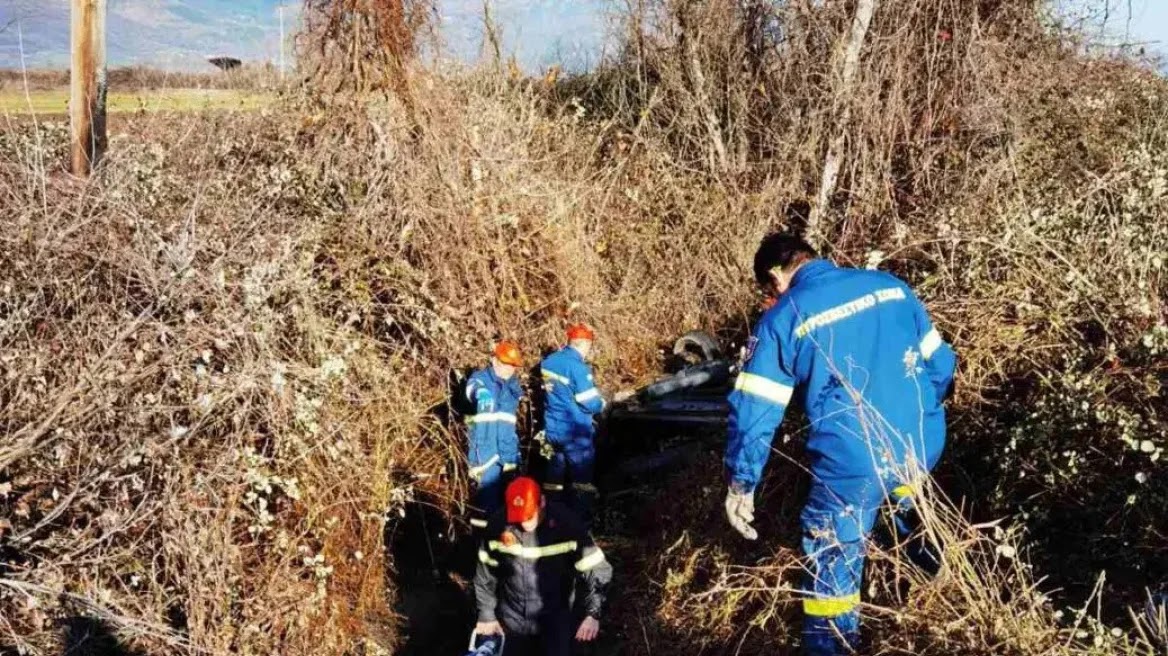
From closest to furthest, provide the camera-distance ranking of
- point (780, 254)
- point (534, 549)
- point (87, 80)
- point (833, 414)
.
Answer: point (833, 414) < point (780, 254) < point (534, 549) < point (87, 80)

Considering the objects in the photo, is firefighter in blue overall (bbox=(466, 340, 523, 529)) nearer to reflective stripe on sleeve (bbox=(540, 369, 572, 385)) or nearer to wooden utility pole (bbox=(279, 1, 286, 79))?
reflective stripe on sleeve (bbox=(540, 369, 572, 385))

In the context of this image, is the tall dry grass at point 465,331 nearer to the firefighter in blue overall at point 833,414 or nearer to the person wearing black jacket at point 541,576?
the firefighter in blue overall at point 833,414

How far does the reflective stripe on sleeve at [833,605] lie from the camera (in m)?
3.54

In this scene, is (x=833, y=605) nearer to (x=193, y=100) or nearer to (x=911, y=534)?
(x=911, y=534)

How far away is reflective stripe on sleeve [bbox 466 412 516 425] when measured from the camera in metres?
5.73

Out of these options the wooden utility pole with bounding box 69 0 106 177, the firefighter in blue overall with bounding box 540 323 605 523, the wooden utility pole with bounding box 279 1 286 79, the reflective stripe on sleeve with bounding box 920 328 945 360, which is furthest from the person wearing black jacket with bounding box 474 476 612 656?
the wooden utility pole with bounding box 279 1 286 79

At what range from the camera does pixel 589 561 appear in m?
4.55

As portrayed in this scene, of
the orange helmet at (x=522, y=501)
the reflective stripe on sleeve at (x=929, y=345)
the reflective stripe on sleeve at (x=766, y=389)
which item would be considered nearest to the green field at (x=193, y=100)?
the orange helmet at (x=522, y=501)

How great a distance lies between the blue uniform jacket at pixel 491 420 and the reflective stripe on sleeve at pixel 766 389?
8.12ft

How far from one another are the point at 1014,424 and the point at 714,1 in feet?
20.0

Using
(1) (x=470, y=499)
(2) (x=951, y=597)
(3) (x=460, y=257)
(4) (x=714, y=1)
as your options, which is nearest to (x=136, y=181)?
(3) (x=460, y=257)

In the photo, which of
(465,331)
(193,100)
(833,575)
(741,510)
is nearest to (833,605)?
(833,575)

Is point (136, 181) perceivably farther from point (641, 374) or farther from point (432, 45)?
point (641, 374)

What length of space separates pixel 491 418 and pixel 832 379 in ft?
8.91
